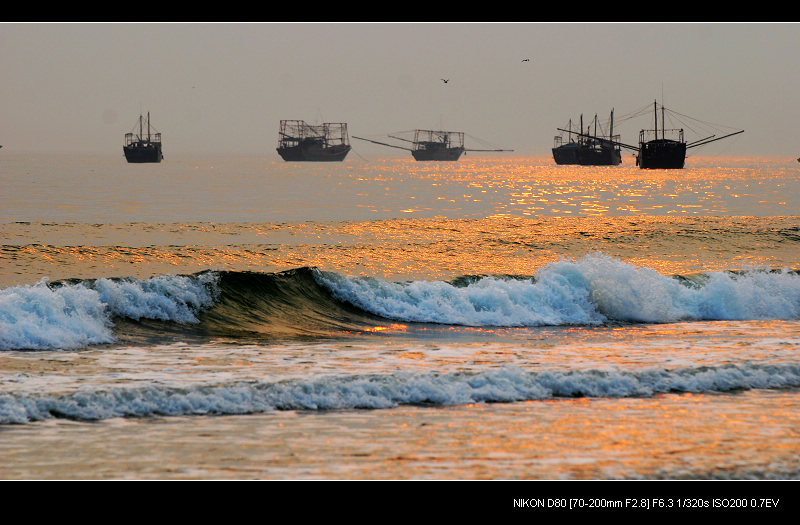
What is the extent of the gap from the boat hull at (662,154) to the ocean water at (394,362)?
12804 centimetres

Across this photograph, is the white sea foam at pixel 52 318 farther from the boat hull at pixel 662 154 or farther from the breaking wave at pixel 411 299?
the boat hull at pixel 662 154

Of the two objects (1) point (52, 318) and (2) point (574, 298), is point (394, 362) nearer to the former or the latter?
(1) point (52, 318)

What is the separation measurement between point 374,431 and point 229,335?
9.10 meters

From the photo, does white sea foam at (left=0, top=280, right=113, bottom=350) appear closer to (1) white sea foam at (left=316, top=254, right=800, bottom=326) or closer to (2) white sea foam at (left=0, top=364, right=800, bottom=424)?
(2) white sea foam at (left=0, top=364, right=800, bottom=424)

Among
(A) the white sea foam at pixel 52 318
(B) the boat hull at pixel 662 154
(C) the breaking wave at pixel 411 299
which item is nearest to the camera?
(A) the white sea foam at pixel 52 318

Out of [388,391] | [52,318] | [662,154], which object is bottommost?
[388,391]

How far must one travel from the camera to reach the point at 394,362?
16.6 metres

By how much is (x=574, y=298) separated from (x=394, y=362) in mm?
9271

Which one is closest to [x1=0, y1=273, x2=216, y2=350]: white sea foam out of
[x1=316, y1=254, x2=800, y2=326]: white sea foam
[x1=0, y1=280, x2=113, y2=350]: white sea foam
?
[x1=0, y1=280, x2=113, y2=350]: white sea foam

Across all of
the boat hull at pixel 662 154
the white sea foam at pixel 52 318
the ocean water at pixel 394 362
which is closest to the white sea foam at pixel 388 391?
the ocean water at pixel 394 362

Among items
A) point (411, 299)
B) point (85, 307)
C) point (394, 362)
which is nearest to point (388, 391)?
point (394, 362)

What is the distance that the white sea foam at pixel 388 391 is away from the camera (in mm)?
12570

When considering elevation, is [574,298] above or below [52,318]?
below
